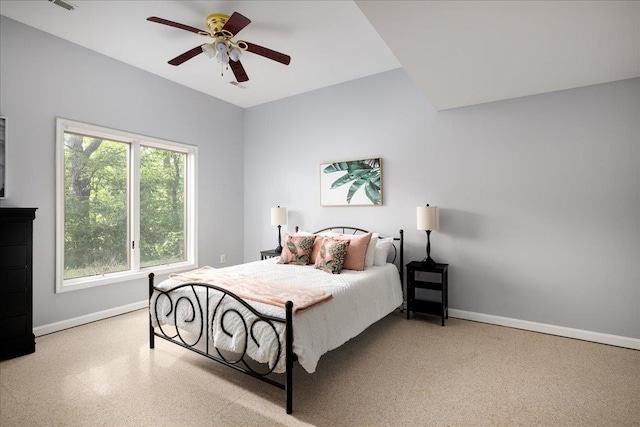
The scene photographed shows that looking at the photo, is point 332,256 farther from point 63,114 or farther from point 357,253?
point 63,114

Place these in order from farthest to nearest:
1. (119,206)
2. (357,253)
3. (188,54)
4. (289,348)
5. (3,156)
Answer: (119,206), (357,253), (3,156), (188,54), (289,348)

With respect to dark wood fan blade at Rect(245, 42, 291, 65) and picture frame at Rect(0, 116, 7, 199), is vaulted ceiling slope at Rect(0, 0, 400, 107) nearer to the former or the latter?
dark wood fan blade at Rect(245, 42, 291, 65)

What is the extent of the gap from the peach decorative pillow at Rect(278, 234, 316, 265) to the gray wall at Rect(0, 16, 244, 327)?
70.0 inches

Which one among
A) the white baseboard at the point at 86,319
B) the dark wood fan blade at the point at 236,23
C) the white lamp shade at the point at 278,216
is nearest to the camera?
the dark wood fan blade at the point at 236,23

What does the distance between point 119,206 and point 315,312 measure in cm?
325

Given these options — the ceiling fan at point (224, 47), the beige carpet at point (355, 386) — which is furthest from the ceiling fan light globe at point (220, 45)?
the beige carpet at point (355, 386)

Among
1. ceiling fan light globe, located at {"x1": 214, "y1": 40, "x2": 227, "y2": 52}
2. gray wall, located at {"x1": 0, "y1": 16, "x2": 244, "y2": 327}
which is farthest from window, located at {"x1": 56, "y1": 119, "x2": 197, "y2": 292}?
ceiling fan light globe, located at {"x1": 214, "y1": 40, "x2": 227, "y2": 52}

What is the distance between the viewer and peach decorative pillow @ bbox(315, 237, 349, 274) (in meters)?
3.52

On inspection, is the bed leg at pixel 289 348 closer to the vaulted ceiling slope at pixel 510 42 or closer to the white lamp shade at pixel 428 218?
the vaulted ceiling slope at pixel 510 42

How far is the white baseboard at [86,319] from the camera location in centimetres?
339

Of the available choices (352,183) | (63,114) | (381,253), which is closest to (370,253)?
(381,253)

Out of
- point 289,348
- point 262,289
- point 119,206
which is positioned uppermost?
point 119,206

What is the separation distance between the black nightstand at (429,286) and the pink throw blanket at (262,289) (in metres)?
1.59

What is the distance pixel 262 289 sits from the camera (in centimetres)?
272
